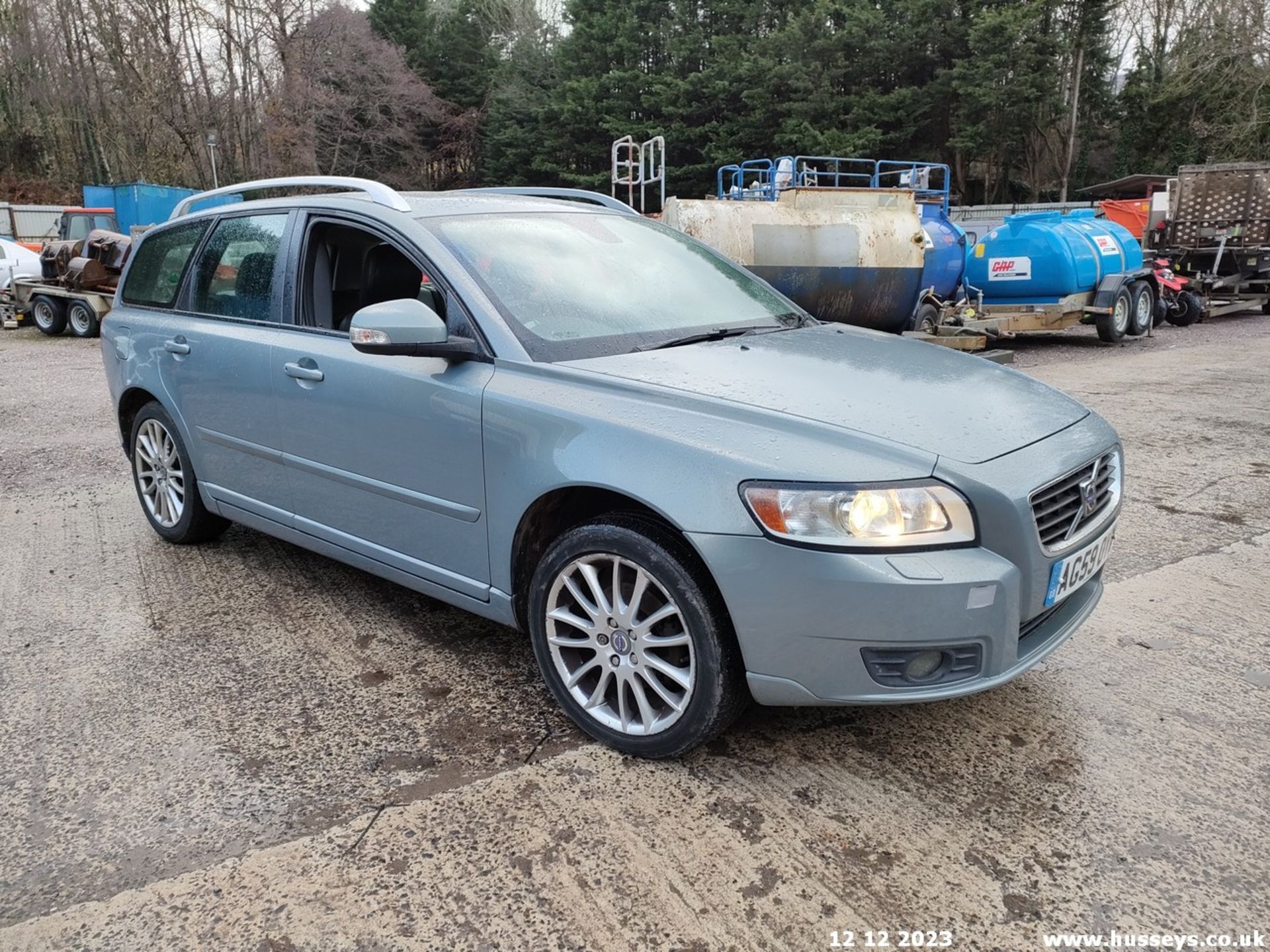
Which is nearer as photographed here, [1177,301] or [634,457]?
[634,457]

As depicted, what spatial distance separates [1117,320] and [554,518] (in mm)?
12917

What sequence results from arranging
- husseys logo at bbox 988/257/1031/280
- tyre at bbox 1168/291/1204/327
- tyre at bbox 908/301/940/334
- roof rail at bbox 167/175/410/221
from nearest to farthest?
roof rail at bbox 167/175/410/221 < tyre at bbox 908/301/940/334 < husseys logo at bbox 988/257/1031/280 < tyre at bbox 1168/291/1204/327

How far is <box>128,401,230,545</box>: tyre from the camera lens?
4406 millimetres

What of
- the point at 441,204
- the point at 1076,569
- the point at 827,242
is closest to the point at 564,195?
the point at 441,204

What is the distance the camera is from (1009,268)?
13.0 metres

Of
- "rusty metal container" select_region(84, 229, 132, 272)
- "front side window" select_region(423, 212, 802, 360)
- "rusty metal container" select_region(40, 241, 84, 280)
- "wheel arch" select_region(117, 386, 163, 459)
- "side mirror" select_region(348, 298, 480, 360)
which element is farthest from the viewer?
"rusty metal container" select_region(40, 241, 84, 280)

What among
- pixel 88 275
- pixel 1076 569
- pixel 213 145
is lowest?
pixel 1076 569

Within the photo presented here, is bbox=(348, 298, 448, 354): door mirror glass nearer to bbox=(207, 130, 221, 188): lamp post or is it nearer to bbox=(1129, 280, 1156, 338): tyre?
bbox=(1129, 280, 1156, 338): tyre

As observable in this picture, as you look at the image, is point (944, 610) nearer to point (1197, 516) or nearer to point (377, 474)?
point (377, 474)

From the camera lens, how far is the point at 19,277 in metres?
17.7

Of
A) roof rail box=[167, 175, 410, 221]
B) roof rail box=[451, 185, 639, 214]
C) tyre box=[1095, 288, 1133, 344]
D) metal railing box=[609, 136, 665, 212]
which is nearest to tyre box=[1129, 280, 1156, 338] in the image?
tyre box=[1095, 288, 1133, 344]

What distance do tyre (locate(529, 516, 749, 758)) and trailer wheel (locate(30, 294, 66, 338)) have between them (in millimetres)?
15912
